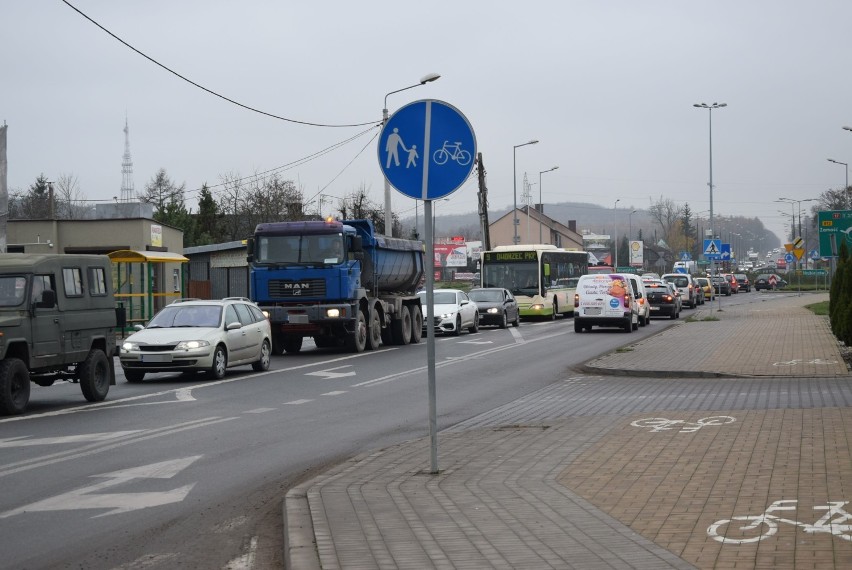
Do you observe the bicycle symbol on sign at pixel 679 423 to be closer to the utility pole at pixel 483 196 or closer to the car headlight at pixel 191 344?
the car headlight at pixel 191 344

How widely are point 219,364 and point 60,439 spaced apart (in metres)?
8.38

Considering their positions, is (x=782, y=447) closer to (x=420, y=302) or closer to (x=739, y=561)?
(x=739, y=561)

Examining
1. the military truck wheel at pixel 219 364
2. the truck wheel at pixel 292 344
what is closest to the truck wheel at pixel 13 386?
the military truck wheel at pixel 219 364

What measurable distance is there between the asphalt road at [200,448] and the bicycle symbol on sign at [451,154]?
9.72 ft

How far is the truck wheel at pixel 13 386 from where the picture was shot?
14602 millimetres

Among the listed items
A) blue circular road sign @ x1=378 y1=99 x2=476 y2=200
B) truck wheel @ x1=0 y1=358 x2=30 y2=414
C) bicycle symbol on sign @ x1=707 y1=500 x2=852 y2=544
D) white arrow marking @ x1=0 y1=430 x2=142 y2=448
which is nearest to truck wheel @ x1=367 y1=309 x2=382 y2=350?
truck wheel @ x1=0 y1=358 x2=30 y2=414

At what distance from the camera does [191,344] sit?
20359 millimetres

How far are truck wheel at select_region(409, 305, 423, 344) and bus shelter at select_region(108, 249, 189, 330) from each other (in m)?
8.14

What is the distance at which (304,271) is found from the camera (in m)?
28.1

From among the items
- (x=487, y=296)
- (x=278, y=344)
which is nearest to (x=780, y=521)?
(x=278, y=344)

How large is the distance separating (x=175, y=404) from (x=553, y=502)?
32.5 ft

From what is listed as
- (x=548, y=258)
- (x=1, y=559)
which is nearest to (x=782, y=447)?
(x=1, y=559)

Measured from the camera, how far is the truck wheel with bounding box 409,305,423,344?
3391 cm

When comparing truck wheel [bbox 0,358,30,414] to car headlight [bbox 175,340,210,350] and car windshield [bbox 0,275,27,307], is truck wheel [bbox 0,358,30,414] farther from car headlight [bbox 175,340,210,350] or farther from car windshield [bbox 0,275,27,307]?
car headlight [bbox 175,340,210,350]
